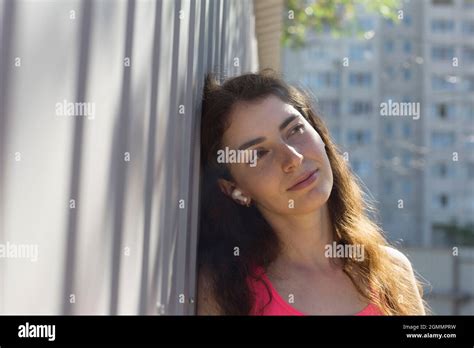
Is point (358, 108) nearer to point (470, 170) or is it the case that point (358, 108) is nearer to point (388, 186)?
point (388, 186)

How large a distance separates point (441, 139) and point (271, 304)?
1275 inches

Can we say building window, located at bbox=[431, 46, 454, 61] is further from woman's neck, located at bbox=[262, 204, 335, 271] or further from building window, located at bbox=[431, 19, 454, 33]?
woman's neck, located at bbox=[262, 204, 335, 271]

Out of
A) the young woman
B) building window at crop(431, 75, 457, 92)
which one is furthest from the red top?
building window at crop(431, 75, 457, 92)

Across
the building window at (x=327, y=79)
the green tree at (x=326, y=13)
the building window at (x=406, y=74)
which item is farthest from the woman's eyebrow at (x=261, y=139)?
the building window at (x=406, y=74)

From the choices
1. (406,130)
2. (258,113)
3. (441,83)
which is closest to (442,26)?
(441,83)

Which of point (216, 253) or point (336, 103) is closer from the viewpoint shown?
point (216, 253)

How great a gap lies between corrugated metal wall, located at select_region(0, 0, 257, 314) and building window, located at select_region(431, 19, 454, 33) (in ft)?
107

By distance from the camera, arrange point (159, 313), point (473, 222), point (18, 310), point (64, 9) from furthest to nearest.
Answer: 1. point (473, 222)
2. point (159, 313)
3. point (64, 9)
4. point (18, 310)

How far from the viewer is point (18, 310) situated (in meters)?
0.82

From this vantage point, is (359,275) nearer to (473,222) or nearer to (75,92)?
(75,92)

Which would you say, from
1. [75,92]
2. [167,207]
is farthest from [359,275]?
[75,92]

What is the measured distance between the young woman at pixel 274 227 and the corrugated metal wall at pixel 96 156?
184 millimetres

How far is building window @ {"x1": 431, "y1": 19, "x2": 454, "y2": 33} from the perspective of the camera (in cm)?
3241
